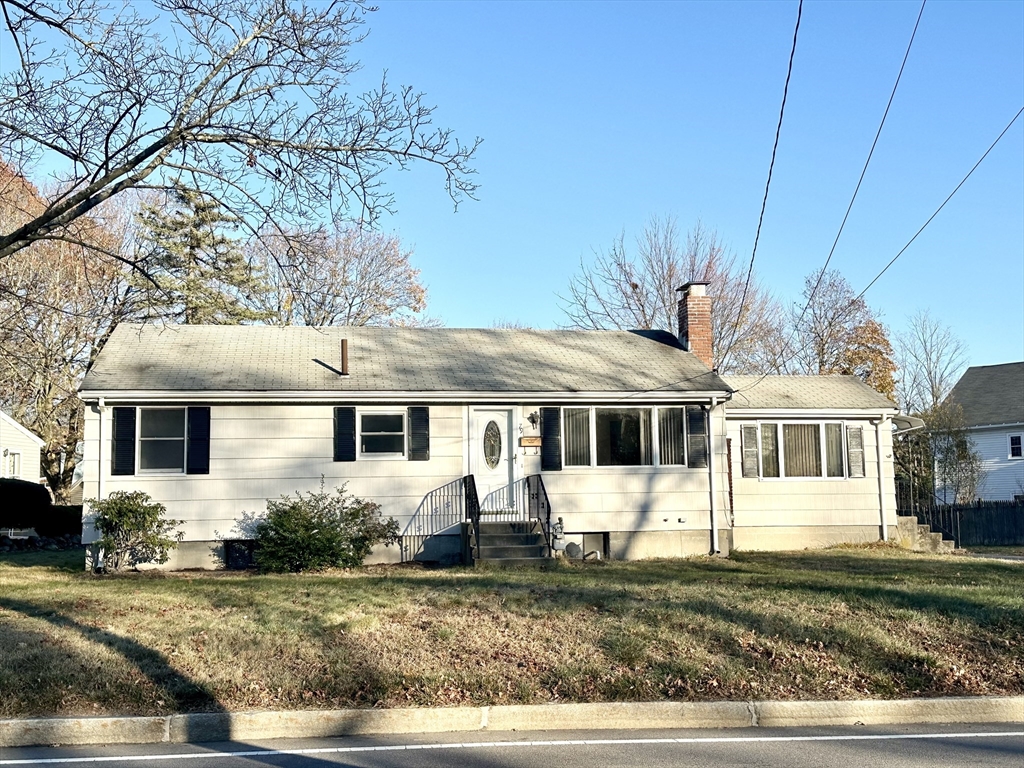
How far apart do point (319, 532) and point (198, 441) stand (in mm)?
2901

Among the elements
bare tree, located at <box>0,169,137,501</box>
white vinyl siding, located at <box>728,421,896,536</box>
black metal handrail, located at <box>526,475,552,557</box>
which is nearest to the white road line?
black metal handrail, located at <box>526,475,552,557</box>

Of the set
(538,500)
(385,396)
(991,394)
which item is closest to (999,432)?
(991,394)

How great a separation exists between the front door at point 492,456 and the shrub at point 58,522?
13795 millimetres

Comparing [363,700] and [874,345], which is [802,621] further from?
[874,345]

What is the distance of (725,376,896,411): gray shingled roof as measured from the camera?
2117cm

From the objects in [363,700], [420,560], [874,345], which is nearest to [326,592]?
[363,700]

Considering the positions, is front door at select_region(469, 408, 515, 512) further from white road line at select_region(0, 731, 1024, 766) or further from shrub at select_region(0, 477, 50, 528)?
shrub at select_region(0, 477, 50, 528)

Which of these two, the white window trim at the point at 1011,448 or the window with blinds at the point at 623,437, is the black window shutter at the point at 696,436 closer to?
the window with blinds at the point at 623,437

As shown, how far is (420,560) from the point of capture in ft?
59.2

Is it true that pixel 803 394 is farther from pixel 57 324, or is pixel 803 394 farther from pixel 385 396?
pixel 57 324

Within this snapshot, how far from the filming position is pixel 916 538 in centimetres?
2192

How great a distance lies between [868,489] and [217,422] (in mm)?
13385

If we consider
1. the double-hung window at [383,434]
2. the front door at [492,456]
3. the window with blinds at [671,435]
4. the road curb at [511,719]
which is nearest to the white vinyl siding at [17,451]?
the double-hung window at [383,434]

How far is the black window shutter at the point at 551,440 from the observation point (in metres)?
18.6
